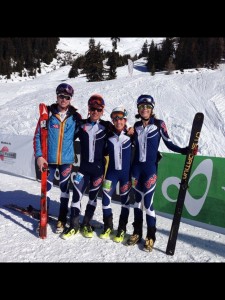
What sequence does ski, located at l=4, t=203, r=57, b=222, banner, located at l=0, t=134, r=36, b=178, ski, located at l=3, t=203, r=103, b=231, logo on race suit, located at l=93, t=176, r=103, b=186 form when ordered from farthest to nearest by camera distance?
banner, located at l=0, t=134, r=36, b=178 → ski, located at l=4, t=203, r=57, b=222 → ski, located at l=3, t=203, r=103, b=231 → logo on race suit, located at l=93, t=176, r=103, b=186

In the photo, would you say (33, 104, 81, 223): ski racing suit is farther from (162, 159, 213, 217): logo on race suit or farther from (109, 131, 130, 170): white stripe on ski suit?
(162, 159, 213, 217): logo on race suit

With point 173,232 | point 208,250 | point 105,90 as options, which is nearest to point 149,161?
point 173,232

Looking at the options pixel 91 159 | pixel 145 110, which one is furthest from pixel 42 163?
pixel 145 110

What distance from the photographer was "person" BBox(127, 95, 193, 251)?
446 cm

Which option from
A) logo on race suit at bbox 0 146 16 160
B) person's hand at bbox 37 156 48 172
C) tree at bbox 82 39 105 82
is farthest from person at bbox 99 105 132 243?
tree at bbox 82 39 105 82

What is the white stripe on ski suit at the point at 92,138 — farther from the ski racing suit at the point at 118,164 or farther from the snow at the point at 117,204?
the snow at the point at 117,204

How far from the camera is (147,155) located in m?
4.47

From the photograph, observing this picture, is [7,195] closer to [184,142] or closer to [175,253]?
[175,253]

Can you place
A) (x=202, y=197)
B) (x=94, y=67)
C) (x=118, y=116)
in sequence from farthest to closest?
(x=94, y=67)
(x=202, y=197)
(x=118, y=116)

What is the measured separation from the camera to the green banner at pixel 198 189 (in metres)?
5.59

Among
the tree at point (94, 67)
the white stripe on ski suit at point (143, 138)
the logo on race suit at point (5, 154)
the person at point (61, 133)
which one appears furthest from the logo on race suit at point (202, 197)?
the tree at point (94, 67)

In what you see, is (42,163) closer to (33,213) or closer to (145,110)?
(33,213)

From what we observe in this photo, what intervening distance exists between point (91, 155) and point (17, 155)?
17.8ft

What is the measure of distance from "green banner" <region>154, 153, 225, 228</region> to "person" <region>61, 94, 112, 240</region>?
2.15 meters
